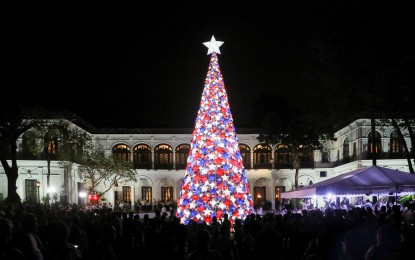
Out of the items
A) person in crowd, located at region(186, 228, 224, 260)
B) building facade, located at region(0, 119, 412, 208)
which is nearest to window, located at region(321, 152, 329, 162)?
building facade, located at region(0, 119, 412, 208)

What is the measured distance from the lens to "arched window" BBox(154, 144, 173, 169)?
5794 centimetres

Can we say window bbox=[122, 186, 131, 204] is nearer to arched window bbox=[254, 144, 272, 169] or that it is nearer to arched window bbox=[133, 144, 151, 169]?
arched window bbox=[133, 144, 151, 169]

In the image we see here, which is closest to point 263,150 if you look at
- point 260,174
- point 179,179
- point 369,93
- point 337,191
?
point 260,174

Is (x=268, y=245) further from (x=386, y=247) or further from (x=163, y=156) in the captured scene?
(x=163, y=156)

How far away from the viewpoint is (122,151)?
57250mm

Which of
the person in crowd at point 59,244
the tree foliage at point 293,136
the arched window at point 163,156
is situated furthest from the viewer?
the arched window at point 163,156

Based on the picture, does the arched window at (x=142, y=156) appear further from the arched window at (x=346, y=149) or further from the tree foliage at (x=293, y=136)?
the arched window at (x=346, y=149)

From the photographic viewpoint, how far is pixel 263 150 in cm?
5931

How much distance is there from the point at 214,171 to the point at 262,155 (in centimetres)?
4058

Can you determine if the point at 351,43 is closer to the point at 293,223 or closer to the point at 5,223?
the point at 293,223

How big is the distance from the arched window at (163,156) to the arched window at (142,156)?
0.71 metres

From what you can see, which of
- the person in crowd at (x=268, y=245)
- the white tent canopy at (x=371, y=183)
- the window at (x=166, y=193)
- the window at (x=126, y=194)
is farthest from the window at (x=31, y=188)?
the person in crowd at (x=268, y=245)

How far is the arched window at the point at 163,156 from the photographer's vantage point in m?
57.9

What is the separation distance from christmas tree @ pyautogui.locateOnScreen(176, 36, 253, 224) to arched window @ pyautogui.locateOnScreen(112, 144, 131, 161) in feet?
125
